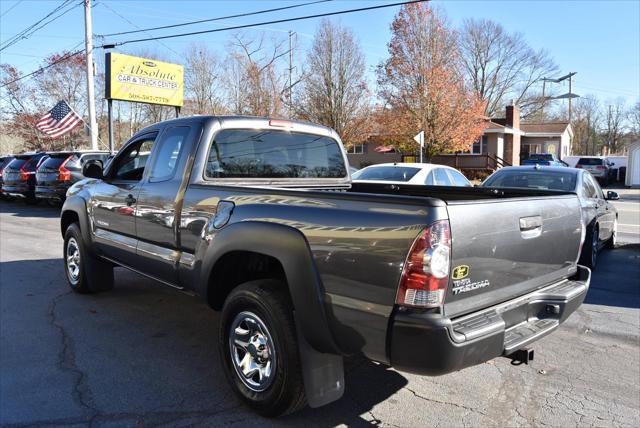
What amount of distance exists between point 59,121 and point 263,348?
21439 millimetres

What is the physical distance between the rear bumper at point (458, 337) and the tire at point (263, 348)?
0.75m

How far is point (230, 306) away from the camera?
135 inches

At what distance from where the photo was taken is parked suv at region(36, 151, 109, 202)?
1434cm

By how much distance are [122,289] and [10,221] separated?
9185 millimetres

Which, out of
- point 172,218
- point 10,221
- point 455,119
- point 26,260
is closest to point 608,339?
point 172,218

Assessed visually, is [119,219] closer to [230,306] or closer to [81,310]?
[81,310]

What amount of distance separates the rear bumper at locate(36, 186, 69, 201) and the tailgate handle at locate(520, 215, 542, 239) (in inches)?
550

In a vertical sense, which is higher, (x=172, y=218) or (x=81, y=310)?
(x=172, y=218)

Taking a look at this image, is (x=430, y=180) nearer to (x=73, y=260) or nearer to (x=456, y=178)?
(x=456, y=178)

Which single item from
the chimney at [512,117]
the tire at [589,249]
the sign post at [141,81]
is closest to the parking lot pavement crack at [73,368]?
the tire at [589,249]

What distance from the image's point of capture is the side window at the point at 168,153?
423 cm

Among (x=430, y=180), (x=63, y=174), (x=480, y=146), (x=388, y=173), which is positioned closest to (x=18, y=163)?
(x=63, y=174)

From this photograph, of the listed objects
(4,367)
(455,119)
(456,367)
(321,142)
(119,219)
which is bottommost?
(4,367)

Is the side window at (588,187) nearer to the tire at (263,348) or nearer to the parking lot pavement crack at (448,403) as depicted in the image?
the parking lot pavement crack at (448,403)
